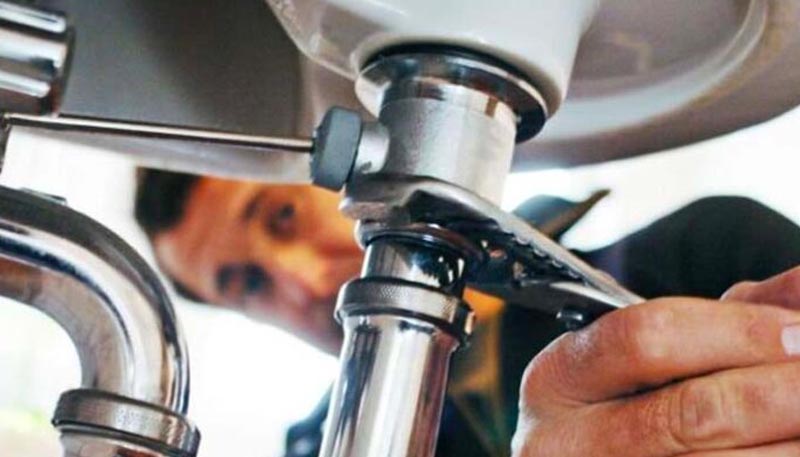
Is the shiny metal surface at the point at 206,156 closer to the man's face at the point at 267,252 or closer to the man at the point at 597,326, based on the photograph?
the man at the point at 597,326

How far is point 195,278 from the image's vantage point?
3.57 feet

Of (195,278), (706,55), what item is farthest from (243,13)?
(195,278)

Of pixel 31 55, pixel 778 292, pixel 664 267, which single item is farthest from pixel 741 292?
pixel 664 267

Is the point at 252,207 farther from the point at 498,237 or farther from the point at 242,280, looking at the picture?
the point at 498,237

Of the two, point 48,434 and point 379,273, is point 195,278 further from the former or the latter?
point 379,273

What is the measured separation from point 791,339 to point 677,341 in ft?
0.10

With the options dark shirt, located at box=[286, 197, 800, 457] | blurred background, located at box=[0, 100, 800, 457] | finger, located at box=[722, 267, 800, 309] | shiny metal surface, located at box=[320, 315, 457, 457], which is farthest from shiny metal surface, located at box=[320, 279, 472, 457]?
blurred background, located at box=[0, 100, 800, 457]

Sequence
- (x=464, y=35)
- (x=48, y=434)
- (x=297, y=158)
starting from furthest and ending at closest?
(x=48, y=434)
(x=297, y=158)
(x=464, y=35)

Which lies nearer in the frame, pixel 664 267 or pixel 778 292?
pixel 778 292

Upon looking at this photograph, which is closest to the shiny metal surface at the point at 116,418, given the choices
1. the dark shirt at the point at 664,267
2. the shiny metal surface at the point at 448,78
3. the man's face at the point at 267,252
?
the shiny metal surface at the point at 448,78

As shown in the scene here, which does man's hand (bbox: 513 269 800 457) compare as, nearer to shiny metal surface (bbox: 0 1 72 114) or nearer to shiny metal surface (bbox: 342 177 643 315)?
shiny metal surface (bbox: 342 177 643 315)

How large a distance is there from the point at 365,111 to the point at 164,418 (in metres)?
0.12

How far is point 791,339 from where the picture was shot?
0.34 metres

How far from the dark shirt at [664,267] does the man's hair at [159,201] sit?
0.38 meters
